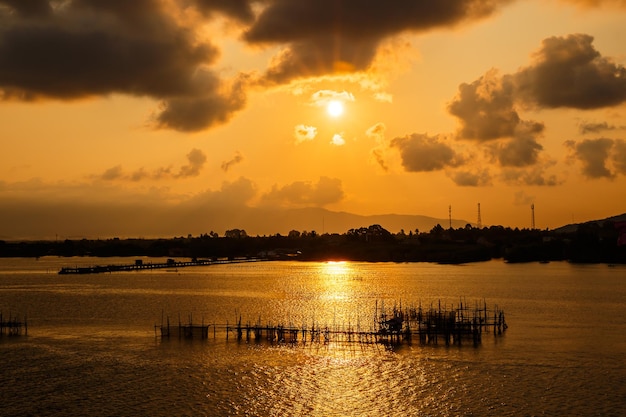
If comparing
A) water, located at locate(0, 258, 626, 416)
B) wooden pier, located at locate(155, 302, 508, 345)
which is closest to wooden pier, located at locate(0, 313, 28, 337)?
water, located at locate(0, 258, 626, 416)

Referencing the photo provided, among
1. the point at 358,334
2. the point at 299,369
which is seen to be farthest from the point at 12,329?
the point at 358,334

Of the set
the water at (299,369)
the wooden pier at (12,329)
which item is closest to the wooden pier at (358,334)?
the water at (299,369)

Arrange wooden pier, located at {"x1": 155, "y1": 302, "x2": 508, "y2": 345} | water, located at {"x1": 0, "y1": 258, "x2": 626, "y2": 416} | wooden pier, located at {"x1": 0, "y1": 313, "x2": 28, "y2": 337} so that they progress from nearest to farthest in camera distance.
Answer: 1. water, located at {"x1": 0, "y1": 258, "x2": 626, "y2": 416}
2. wooden pier, located at {"x1": 155, "y1": 302, "x2": 508, "y2": 345}
3. wooden pier, located at {"x1": 0, "y1": 313, "x2": 28, "y2": 337}

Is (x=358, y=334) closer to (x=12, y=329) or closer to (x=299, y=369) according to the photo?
(x=299, y=369)

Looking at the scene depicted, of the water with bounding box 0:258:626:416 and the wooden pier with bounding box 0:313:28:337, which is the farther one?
the wooden pier with bounding box 0:313:28:337

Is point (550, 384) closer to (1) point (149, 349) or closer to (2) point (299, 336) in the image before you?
(2) point (299, 336)

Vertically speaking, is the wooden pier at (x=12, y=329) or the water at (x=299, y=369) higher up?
the wooden pier at (x=12, y=329)

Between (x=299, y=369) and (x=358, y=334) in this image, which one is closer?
(x=299, y=369)

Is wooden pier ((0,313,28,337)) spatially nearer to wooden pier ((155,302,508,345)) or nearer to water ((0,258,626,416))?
water ((0,258,626,416))

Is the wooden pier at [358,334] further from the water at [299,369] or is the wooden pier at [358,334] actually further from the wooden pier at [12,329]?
the wooden pier at [12,329]

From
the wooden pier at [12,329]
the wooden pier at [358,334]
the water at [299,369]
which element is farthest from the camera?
the wooden pier at [12,329]

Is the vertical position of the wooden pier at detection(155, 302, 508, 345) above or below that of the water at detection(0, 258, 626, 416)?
above

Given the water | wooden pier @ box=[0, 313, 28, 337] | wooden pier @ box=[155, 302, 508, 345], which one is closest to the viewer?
the water

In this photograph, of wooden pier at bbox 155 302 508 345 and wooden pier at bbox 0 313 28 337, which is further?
wooden pier at bbox 0 313 28 337
